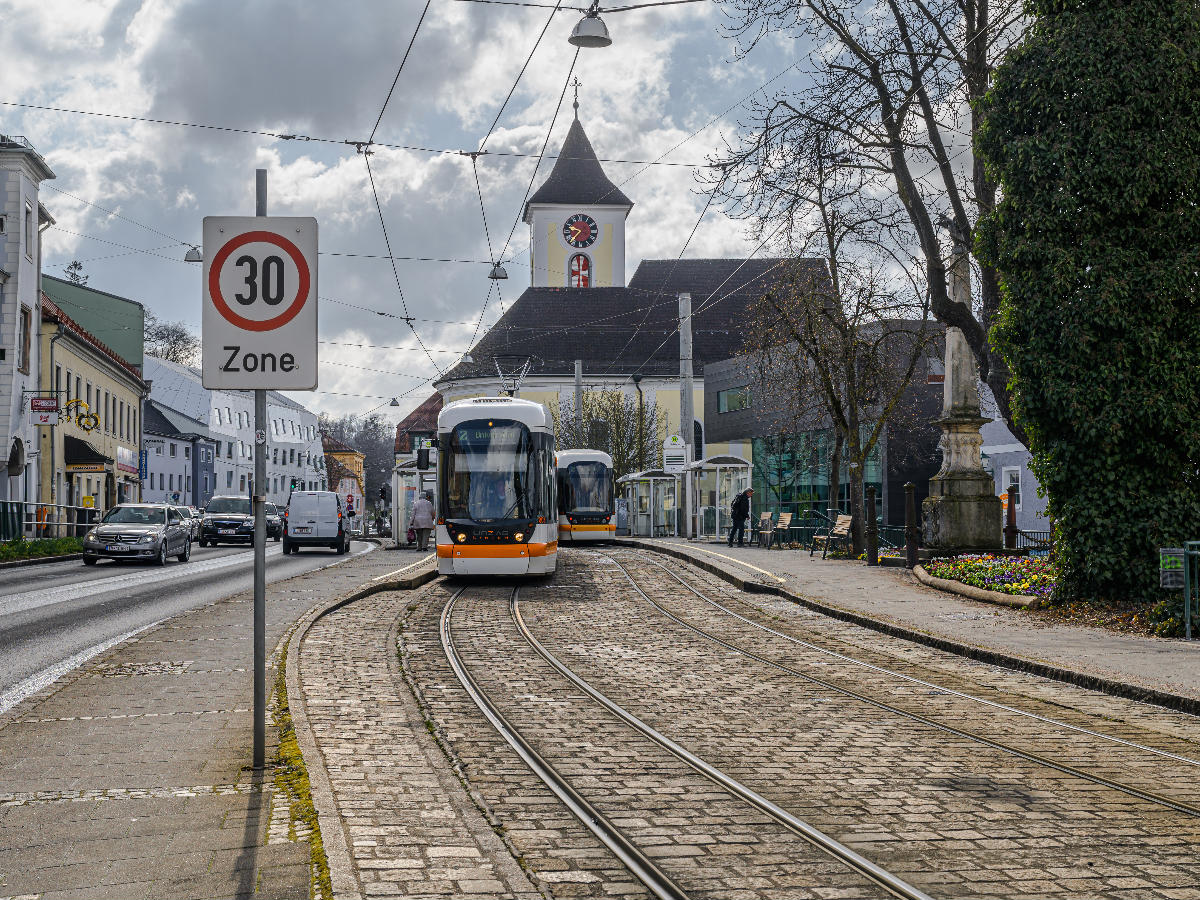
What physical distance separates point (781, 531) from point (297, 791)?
3112 centimetres

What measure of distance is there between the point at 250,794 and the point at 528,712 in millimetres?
3458

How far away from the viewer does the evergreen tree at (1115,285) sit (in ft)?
55.0

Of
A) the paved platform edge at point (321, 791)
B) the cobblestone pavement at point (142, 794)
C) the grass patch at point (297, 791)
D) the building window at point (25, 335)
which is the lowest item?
the cobblestone pavement at point (142, 794)

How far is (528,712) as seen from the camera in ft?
32.2

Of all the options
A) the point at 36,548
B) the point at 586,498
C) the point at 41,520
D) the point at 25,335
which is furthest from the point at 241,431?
the point at 36,548

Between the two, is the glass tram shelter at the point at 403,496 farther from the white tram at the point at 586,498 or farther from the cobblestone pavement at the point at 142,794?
the cobblestone pavement at the point at 142,794

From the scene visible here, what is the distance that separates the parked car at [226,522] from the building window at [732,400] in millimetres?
21166

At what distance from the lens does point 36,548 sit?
114ft

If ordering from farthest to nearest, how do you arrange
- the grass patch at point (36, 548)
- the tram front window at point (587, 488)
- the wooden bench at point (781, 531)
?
the tram front window at point (587, 488) → the wooden bench at point (781, 531) → the grass patch at point (36, 548)

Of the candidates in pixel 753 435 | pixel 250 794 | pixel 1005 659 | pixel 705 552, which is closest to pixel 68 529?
pixel 705 552

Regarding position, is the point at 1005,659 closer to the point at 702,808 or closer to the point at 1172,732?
the point at 1172,732

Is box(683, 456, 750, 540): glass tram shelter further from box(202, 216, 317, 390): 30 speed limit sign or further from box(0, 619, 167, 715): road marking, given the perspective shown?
box(202, 216, 317, 390): 30 speed limit sign

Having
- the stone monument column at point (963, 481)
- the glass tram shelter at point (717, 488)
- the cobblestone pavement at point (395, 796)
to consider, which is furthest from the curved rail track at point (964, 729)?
the glass tram shelter at point (717, 488)

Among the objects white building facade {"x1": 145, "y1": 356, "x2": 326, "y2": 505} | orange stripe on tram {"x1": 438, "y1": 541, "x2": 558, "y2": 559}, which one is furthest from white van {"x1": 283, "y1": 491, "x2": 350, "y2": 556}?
white building facade {"x1": 145, "y1": 356, "x2": 326, "y2": 505}
